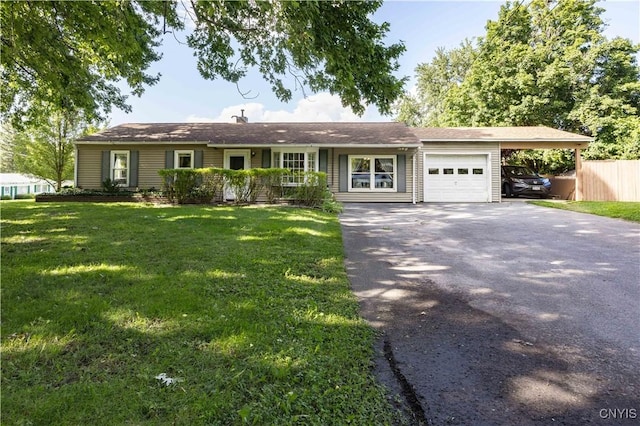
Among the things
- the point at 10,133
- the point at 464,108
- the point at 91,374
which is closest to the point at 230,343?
the point at 91,374

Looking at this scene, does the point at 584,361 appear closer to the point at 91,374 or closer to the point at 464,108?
the point at 91,374

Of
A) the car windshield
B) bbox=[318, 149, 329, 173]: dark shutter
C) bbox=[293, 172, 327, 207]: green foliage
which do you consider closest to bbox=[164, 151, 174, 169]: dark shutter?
bbox=[318, 149, 329, 173]: dark shutter

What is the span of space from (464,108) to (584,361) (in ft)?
93.1

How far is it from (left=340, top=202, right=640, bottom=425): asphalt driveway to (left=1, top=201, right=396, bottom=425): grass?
0.34 metres

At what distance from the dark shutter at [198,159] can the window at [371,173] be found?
22.6 ft

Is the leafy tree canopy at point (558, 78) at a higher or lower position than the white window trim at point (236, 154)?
higher

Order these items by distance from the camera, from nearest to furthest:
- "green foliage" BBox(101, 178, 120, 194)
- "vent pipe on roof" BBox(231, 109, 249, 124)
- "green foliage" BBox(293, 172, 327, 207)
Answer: "green foliage" BBox(293, 172, 327, 207) → "green foliage" BBox(101, 178, 120, 194) → "vent pipe on roof" BBox(231, 109, 249, 124)

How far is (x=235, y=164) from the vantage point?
1598cm

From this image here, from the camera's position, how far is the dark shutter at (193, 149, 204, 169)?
1573 centimetres

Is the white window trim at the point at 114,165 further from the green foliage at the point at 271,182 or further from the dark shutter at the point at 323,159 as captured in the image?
the dark shutter at the point at 323,159

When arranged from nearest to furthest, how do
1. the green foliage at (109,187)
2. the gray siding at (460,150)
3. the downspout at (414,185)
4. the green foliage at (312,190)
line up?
1. the green foliage at (312,190)
2. the downspout at (414,185)
3. the green foliage at (109,187)
4. the gray siding at (460,150)

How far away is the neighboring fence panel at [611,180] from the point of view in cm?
1498

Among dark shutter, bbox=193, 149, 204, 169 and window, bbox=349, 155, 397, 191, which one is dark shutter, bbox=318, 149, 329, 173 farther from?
dark shutter, bbox=193, 149, 204, 169

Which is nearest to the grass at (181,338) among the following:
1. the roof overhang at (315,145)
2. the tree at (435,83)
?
the roof overhang at (315,145)
